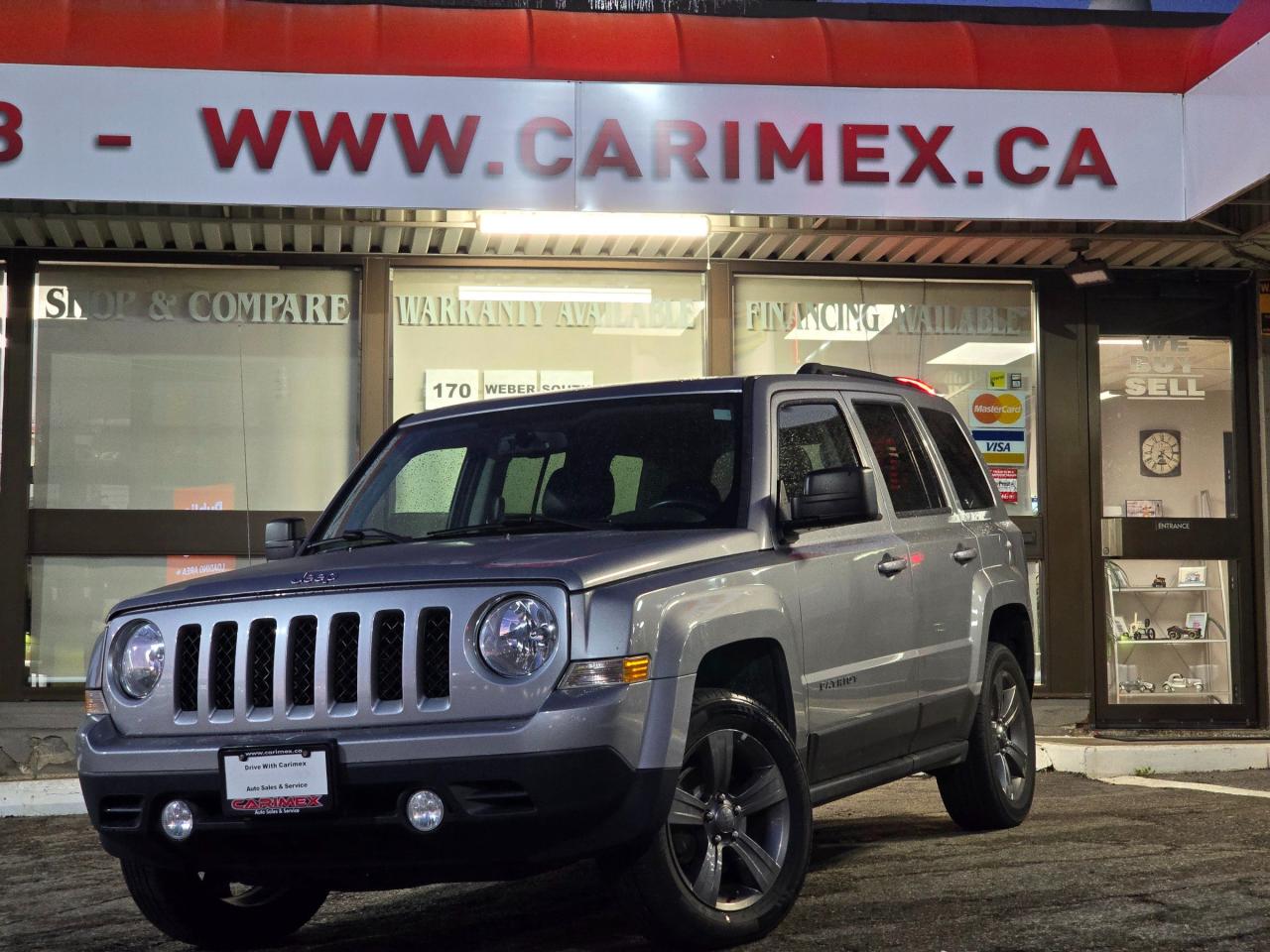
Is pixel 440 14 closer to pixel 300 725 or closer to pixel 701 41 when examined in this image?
pixel 701 41

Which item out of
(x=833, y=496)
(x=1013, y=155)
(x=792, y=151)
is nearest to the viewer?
(x=833, y=496)

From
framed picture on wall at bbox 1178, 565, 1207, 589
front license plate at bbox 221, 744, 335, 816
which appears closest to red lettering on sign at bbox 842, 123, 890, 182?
framed picture on wall at bbox 1178, 565, 1207, 589

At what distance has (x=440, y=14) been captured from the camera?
9.96 metres

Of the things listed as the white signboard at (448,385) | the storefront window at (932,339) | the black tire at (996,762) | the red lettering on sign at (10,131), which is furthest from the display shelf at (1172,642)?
the red lettering on sign at (10,131)

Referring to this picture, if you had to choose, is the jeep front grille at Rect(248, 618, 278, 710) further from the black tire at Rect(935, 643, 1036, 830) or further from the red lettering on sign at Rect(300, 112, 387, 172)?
the red lettering on sign at Rect(300, 112, 387, 172)

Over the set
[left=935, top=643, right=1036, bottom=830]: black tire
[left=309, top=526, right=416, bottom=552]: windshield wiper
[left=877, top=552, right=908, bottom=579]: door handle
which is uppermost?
[left=309, top=526, right=416, bottom=552]: windshield wiper

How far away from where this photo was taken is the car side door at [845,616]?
5.50 m

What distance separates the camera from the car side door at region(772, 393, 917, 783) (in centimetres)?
550

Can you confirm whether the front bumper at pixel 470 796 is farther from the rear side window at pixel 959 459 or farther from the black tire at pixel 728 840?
the rear side window at pixel 959 459

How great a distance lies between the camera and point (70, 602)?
11.2 meters

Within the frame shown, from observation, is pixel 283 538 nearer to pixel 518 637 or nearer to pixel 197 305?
pixel 518 637

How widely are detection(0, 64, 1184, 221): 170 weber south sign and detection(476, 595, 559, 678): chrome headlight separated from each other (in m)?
5.69

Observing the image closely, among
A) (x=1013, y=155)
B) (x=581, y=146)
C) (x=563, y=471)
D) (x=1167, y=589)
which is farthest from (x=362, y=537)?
(x=1167, y=589)

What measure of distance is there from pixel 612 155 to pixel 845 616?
4.95 meters
